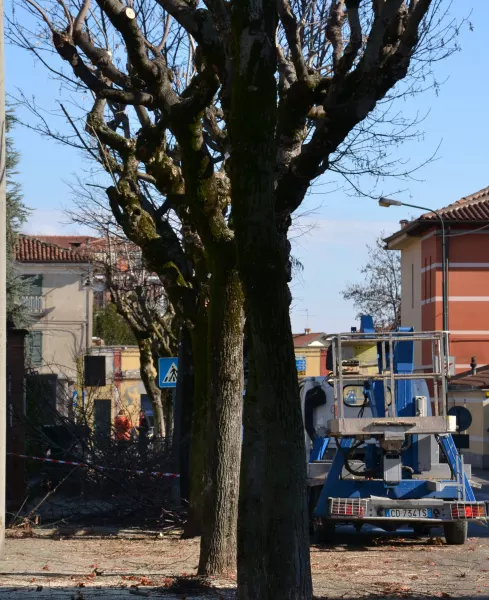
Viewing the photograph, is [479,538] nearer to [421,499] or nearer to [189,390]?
[421,499]

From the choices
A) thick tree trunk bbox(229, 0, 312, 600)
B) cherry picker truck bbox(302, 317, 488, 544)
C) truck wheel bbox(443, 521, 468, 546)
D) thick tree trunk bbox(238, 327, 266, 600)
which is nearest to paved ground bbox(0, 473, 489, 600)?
truck wheel bbox(443, 521, 468, 546)

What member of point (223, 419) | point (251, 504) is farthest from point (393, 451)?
point (251, 504)

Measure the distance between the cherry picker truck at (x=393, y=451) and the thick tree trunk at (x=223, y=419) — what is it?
3.91 meters

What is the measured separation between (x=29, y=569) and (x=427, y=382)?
21.1 ft

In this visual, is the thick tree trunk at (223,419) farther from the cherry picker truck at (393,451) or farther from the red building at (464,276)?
the red building at (464,276)

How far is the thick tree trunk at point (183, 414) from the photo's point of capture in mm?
16641

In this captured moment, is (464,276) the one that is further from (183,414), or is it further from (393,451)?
(393,451)

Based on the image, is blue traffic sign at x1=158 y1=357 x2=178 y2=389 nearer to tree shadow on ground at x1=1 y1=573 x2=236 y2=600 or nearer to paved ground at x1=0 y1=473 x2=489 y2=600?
paved ground at x1=0 y1=473 x2=489 y2=600

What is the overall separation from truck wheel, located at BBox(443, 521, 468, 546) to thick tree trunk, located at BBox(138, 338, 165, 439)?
15523 millimetres

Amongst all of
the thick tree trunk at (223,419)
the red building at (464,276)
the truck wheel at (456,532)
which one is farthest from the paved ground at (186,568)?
the red building at (464,276)

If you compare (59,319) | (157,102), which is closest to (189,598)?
(157,102)

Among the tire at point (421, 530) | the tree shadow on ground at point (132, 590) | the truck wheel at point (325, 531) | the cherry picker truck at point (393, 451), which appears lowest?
the tire at point (421, 530)

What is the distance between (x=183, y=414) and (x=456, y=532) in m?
4.68

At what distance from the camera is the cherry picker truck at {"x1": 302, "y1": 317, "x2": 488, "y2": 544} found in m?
14.2
